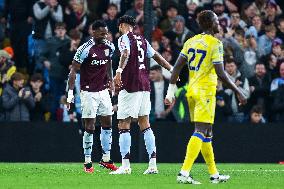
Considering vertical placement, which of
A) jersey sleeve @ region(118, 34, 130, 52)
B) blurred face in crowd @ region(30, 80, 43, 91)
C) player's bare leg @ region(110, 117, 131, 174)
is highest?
jersey sleeve @ region(118, 34, 130, 52)

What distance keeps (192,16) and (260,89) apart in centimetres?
228

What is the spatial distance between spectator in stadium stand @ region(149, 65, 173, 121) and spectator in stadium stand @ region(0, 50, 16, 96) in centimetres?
278

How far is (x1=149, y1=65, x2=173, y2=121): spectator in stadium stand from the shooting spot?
19.9 metres

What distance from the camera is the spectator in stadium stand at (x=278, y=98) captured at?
20078mm

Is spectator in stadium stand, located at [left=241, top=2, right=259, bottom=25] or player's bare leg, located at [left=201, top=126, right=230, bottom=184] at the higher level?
spectator in stadium stand, located at [left=241, top=2, right=259, bottom=25]

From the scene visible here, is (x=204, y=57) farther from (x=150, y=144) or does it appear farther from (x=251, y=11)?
(x=251, y=11)

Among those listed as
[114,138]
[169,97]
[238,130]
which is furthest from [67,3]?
[169,97]

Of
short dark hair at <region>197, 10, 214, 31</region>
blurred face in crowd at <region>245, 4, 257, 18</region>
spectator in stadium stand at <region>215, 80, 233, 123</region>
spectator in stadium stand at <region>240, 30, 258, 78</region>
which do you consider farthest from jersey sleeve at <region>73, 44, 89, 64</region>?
blurred face in crowd at <region>245, 4, 257, 18</region>

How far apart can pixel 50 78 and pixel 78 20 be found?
1.66 metres

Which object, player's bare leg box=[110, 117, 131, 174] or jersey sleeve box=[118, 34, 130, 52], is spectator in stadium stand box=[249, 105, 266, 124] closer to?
player's bare leg box=[110, 117, 131, 174]

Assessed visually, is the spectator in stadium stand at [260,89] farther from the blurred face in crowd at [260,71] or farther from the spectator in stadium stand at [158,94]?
the spectator in stadium stand at [158,94]

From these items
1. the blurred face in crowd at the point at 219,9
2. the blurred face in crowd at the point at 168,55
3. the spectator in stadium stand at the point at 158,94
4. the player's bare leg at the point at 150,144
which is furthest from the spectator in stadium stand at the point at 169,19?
the player's bare leg at the point at 150,144

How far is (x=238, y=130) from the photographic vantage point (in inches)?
787

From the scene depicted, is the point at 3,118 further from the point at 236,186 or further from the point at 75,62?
the point at 236,186
